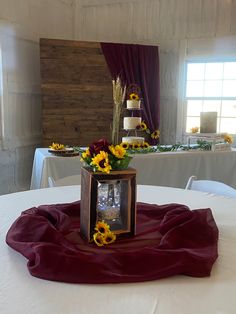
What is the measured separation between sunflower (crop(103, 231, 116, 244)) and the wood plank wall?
340 centimetres

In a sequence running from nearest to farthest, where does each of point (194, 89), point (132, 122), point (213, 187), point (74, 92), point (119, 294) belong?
1. point (119, 294)
2. point (213, 187)
3. point (132, 122)
4. point (74, 92)
5. point (194, 89)

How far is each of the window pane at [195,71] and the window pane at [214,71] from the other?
71mm

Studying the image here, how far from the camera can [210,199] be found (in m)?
1.65

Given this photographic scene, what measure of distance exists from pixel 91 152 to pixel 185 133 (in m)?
4.07

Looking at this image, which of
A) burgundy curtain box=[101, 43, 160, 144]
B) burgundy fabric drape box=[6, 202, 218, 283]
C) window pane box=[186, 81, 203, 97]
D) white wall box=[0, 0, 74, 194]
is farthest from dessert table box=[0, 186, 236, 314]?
window pane box=[186, 81, 203, 97]

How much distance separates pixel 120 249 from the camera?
1.03 meters

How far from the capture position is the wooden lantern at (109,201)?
1.08 m

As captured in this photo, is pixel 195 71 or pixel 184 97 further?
pixel 184 97

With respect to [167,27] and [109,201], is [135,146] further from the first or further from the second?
[167,27]

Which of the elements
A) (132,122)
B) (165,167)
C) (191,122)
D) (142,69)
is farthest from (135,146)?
(191,122)

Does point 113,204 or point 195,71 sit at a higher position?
point 195,71

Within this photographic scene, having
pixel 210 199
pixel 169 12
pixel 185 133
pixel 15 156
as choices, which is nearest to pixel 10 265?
pixel 210 199

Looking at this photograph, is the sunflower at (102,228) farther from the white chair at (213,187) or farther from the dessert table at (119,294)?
the white chair at (213,187)

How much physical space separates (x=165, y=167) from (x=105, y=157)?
2.28 meters
